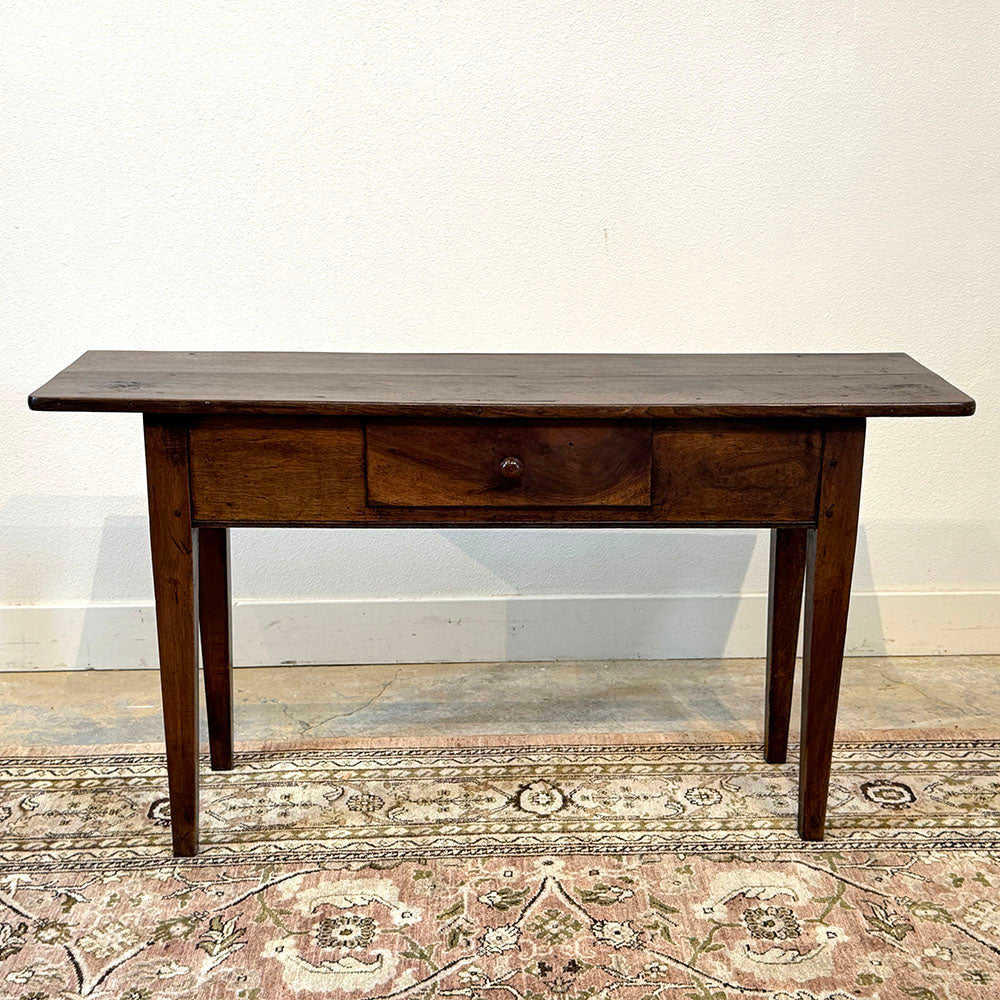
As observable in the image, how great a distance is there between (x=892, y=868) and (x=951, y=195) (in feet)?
4.78

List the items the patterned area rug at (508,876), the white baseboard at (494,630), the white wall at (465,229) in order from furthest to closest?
the white baseboard at (494,630), the white wall at (465,229), the patterned area rug at (508,876)

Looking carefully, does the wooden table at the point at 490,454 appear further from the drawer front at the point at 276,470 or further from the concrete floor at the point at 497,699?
the concrete floor at the point at 497,699

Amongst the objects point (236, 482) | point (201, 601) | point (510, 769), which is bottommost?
point (510, 769)

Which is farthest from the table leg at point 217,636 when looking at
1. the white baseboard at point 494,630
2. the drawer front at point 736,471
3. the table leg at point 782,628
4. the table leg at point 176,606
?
the table leg at point 782,628

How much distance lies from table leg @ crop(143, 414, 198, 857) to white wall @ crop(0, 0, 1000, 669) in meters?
0.80

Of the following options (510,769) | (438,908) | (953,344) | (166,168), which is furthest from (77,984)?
(953,344)

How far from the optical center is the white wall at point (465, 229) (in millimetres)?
2395

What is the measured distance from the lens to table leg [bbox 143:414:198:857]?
5.66ft

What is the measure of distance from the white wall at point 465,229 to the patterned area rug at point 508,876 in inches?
19.8

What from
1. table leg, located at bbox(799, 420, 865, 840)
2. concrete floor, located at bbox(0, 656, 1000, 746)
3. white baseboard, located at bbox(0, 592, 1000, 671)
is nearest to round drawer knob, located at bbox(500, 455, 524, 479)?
table leg, located at bbox(799, 420, 865, 840)

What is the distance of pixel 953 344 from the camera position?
2.62 meters

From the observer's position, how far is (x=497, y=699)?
2.53 metres

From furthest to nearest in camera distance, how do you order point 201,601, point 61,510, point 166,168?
point 61,510 < point 166,168 < point 201,601

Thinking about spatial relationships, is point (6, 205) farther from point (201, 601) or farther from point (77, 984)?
point (77, 984)
